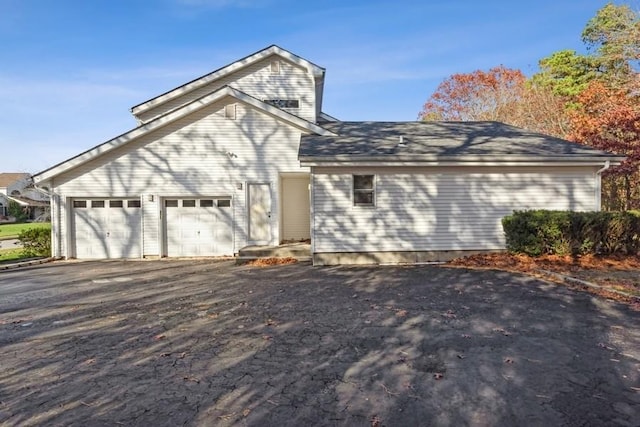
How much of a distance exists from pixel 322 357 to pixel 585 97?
20.6 meters

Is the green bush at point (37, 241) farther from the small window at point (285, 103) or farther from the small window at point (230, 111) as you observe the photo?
the small window at point (285, 103)

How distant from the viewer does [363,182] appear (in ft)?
38.5

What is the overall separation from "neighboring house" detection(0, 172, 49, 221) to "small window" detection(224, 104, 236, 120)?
7.17 m

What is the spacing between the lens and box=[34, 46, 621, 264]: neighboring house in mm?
11648

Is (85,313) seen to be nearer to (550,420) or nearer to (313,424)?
(313,424)

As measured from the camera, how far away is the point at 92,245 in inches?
550

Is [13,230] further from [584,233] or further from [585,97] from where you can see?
[585,97]

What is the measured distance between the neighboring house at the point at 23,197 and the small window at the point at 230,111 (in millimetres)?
7175

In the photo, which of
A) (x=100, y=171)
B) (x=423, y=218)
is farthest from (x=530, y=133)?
(x=100, y=171)

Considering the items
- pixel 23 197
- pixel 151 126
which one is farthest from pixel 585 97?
pixel 23 197

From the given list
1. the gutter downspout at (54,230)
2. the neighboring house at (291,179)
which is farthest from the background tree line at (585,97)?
the gutter downspout at (54,230)

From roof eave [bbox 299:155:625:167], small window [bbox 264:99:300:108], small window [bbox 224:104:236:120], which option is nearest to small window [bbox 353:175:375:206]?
roof eave [bbox 299:155:625:167]

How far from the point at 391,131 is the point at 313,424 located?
13154mm

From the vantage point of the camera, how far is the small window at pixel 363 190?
11727 mm
